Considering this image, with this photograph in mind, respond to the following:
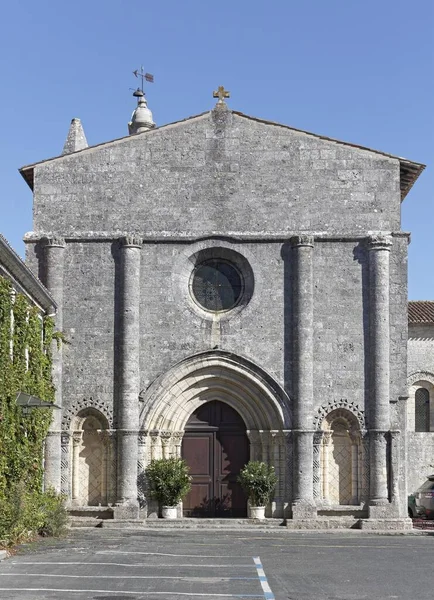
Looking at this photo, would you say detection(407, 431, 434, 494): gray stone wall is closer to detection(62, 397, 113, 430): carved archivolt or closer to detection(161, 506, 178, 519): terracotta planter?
detection(161, 506, 178, 519): terracotta planter

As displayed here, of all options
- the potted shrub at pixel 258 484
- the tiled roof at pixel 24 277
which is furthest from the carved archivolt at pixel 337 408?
the tiled roof at pixel 24 277

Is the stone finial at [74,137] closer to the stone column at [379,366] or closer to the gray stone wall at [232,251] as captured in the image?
the gray stone wall at [232,251]

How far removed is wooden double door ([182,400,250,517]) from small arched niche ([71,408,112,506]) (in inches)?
79.2

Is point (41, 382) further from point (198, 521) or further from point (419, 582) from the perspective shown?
point (419, 582)

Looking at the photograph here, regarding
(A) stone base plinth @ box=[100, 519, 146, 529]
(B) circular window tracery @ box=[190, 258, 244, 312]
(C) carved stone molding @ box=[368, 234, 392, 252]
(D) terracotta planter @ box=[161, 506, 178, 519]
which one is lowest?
(A) stone base plinth @ box=[100, 519, 146, 529]

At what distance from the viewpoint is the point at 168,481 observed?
83.3ft

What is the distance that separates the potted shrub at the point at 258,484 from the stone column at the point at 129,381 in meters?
2.59

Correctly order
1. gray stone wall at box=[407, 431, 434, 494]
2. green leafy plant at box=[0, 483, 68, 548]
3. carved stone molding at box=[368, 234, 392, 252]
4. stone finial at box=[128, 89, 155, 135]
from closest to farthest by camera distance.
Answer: green leafy plant at box=[0, 483, 68, 548], carved stone molding at box=[368, 234, 392, 252], gray stone wall at box=[407, 431, 434, 494], stone finial at box=[128, 89, 155, 135]

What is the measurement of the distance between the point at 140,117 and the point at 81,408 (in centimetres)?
1815

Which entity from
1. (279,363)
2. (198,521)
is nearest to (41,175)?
(279,363)

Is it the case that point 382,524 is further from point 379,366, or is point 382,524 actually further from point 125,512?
point 125,512

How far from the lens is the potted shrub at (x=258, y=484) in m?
25.5

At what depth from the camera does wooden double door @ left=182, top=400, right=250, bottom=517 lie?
26.6m

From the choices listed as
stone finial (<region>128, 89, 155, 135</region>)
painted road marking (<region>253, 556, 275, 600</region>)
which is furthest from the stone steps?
stone finial (<region>128, 89, 155, 135</region>)
